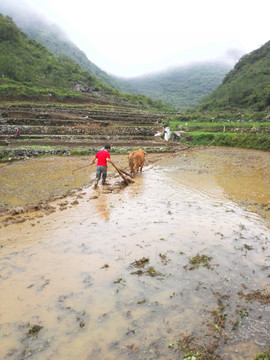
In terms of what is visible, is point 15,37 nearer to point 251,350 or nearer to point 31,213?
point 31,213

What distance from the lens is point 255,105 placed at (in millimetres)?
44188

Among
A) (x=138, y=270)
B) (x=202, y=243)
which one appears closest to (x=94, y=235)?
(x=138, y=270)

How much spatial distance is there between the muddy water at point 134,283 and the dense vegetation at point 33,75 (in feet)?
147

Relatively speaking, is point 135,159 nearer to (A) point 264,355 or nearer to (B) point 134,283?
(B) point 134,283

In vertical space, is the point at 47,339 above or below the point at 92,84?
below

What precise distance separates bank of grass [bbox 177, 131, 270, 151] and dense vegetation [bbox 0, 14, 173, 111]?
33739 mm

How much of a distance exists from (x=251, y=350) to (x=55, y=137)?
906 inches

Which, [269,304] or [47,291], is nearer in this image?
[269,304]

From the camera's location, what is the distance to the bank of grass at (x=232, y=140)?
790 inches

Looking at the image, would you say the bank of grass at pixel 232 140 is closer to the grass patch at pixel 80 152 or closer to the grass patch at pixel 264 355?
the grass patch at pixel 80 152

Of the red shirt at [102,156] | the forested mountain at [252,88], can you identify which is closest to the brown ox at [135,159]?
the red shirt at [102,156]

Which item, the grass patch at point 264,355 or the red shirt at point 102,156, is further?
the red shirt at point 102,156

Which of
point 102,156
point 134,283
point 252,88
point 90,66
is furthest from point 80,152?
point 90,66

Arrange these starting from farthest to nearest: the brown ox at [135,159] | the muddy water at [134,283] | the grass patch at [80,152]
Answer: the grass patch at [80,152] → the brown ox at [135,159] → the muddy water at [134,283]
